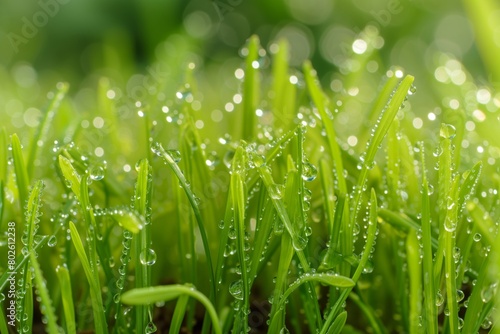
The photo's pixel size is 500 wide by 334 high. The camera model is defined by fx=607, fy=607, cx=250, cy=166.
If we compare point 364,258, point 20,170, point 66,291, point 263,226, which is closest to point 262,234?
point 263,226


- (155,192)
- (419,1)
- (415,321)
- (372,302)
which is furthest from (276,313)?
(419,1)

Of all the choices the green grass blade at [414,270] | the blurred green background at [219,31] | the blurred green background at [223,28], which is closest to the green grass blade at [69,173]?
the green grass blade at [414,270]

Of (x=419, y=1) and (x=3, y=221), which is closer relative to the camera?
(x=3, y=221)

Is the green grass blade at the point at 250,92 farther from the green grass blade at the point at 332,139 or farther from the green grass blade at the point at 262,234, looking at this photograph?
the green grass blade at the point at 262,234

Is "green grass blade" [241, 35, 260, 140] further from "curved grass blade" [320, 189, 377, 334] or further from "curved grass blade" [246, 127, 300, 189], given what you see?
"curved grass blade" [320, 189, 377, 334]

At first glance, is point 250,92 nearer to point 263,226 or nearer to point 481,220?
point 263,226

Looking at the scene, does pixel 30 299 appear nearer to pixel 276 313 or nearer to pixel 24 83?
pixel 276 313

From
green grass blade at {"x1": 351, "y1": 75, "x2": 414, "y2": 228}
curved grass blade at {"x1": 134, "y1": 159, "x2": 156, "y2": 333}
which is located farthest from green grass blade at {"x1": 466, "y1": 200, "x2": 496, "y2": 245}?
curved grass blade at {"x1": 134, "y1": 159, "x2": 156, "y2": 333}
